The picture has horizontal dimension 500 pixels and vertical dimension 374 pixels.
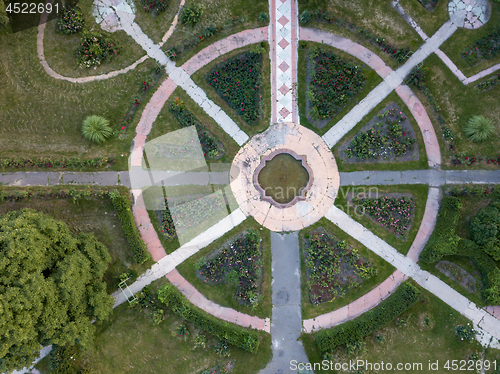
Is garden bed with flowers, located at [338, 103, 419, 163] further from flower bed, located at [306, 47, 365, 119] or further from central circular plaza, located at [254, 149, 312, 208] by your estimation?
central circular plaza, located at [254, 149, 312, 208]

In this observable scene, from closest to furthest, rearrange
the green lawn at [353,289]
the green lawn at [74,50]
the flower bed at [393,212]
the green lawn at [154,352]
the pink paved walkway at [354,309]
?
the green lawn at [154,352], the pink paved walkway at [354,309], the green lawn at [353,289], the flower bed at [393,212], the green lawn at [74,50]

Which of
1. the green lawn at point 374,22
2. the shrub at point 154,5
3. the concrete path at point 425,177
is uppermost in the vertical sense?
the shrub at point 154,5

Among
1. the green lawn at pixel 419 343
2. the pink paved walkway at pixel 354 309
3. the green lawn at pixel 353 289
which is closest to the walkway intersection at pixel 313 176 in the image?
the pink paved walkway at pixel 354 309

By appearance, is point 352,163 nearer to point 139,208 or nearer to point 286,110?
point 286,110

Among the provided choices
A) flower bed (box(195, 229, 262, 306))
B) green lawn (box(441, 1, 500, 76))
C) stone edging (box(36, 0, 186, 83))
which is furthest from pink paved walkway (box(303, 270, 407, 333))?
stone edging (box(36, 0, 186, 83))

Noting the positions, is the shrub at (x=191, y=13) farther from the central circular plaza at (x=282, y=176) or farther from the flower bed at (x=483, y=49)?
the flower bed at (x=483, y=49)

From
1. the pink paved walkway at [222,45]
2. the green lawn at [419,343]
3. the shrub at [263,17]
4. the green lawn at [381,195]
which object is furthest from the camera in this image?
the pink paved walkway at [222,45]
